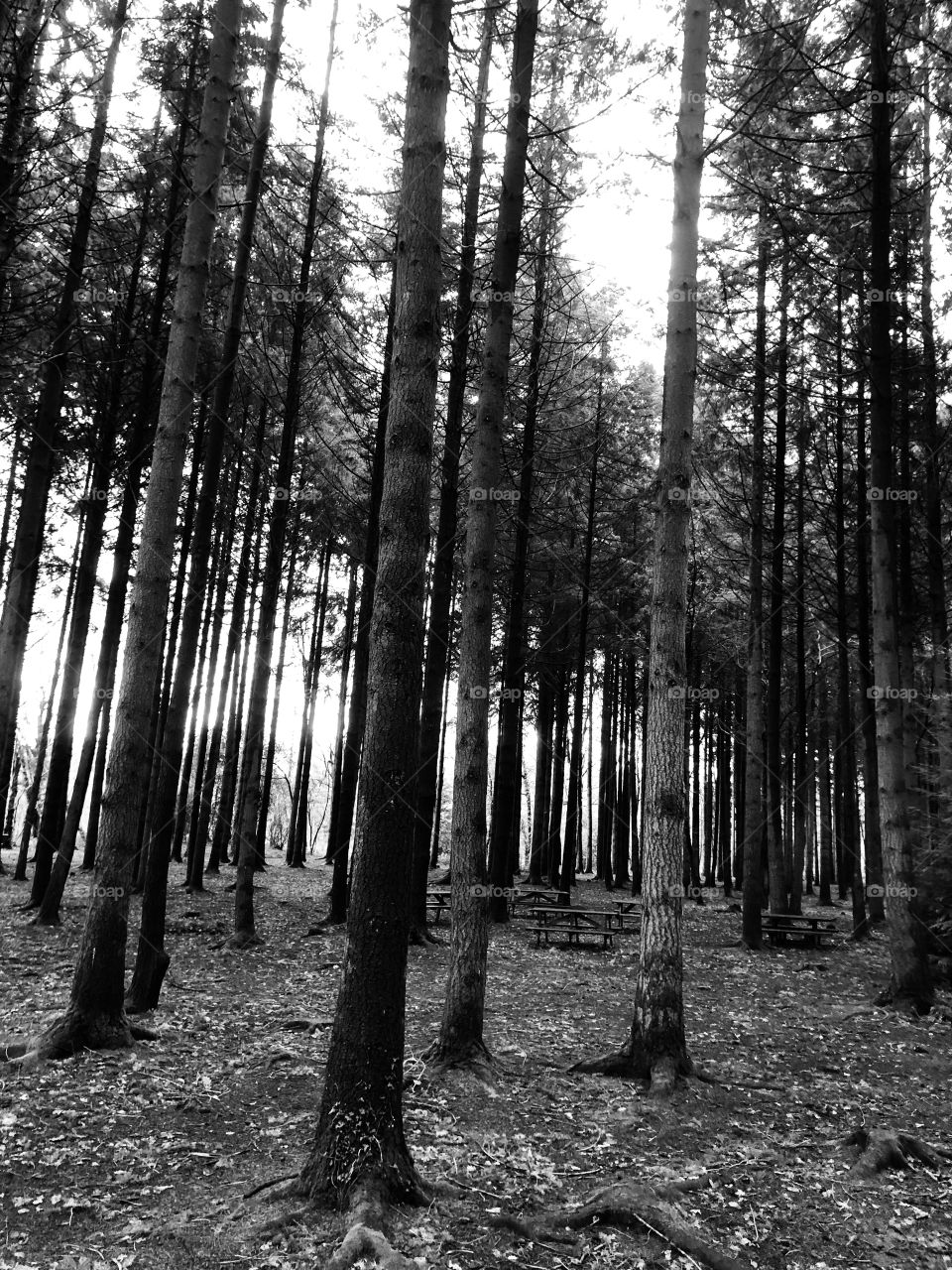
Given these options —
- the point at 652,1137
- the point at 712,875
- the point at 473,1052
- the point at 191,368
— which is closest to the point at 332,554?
the point at 191,368

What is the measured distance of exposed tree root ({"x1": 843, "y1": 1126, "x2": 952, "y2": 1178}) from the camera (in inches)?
190

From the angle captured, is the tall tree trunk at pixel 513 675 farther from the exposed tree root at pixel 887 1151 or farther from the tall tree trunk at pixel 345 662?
the exposed tree root at pixel 887 1151

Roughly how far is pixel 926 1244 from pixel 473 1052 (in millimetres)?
3346

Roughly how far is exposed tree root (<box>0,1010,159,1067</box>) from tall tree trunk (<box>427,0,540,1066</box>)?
2539 millimetres

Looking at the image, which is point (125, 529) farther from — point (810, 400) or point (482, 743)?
point (810, 400)

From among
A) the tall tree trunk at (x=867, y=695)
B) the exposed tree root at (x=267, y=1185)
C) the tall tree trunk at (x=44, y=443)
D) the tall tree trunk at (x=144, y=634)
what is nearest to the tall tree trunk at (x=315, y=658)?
the tall tree trunk at (x=44, y=443)

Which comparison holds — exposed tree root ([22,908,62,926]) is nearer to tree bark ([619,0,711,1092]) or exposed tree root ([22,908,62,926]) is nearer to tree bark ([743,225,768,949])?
tree bark ([619,0,711,1092])

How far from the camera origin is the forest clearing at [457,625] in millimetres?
4246

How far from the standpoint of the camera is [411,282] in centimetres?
481

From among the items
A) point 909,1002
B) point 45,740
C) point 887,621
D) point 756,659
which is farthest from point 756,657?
point 45,740

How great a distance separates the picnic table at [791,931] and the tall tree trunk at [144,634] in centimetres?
1113

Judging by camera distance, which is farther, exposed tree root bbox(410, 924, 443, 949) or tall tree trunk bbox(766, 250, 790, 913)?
tall tree trunk bbox(766, 250, 790, 913)

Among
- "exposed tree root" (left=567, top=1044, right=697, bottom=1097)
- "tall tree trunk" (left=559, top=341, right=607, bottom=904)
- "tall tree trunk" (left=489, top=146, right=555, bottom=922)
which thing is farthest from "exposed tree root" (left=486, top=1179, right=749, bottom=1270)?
"tall tree trunk" (left=559, top=341, right=607, bottom=904)

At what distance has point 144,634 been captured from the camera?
712 cm
